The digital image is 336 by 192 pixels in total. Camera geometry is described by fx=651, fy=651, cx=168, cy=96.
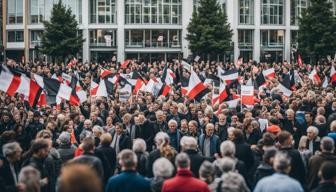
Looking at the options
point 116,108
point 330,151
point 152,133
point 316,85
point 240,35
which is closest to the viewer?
point 330,151

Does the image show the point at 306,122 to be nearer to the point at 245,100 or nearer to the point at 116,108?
the point at 245,100

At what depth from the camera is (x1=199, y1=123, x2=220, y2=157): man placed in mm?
13789

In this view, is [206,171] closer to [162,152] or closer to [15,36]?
[162,152]

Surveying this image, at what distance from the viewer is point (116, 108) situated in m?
20.9

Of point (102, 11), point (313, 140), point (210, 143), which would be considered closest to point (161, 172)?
point (313, 140)

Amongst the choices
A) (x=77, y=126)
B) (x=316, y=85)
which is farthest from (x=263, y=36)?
(x=77, y=126)

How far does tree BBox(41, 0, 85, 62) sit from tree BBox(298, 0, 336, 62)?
2323cm

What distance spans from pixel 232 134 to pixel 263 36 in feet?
226

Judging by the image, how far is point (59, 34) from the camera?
6575 cm

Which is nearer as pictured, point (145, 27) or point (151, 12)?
point (145, 27)

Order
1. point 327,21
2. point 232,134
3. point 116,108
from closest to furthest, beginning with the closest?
1. point 232,134
2. point 116,108
3. point 327,21

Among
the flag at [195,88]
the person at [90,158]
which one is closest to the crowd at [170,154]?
the person at [90,158]

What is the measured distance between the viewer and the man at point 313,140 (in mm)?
12484

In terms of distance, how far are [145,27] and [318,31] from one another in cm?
2107
